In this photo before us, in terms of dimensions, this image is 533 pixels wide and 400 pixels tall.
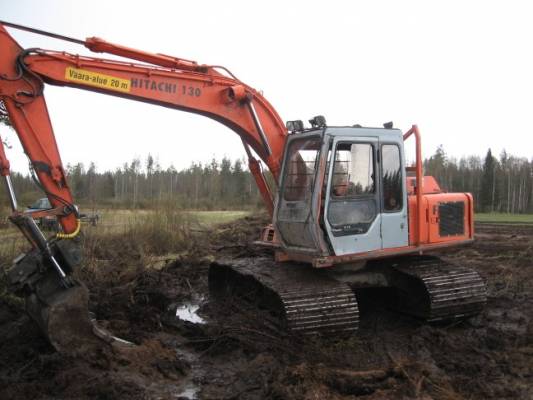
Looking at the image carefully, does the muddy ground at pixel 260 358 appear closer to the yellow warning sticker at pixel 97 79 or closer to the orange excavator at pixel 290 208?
the orange excavator at pixel 290 208

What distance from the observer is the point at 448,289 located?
693 cm

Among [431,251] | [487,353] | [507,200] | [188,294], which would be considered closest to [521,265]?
[431,251]

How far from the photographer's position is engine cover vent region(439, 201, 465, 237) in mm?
7273

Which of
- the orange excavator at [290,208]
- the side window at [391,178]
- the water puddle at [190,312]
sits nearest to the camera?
the orange excavator at [290,208]

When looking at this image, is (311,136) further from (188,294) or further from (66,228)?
(188,294)

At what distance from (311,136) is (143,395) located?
361cm

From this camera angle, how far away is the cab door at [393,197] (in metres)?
6.73

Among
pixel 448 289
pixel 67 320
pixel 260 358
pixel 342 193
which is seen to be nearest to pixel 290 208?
pixel 342 193

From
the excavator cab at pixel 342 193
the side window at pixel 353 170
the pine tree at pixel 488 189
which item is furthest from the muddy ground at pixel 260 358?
the pine tree at pixel 488 189

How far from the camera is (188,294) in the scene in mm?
9422

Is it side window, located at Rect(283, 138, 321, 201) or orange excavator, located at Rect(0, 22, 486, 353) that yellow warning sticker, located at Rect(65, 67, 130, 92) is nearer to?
orange excavator, located at Rect(0, 22, 486, 353)

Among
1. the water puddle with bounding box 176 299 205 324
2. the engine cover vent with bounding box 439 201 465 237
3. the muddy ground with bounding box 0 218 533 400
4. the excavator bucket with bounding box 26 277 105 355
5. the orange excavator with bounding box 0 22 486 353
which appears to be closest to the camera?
the muddy ground with bounding box 0 218 533 400

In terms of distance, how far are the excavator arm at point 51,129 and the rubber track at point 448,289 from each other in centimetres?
352

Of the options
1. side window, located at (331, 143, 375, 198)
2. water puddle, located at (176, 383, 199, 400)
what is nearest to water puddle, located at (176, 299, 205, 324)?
water puddle, located at (176, 383, 199, 400)
